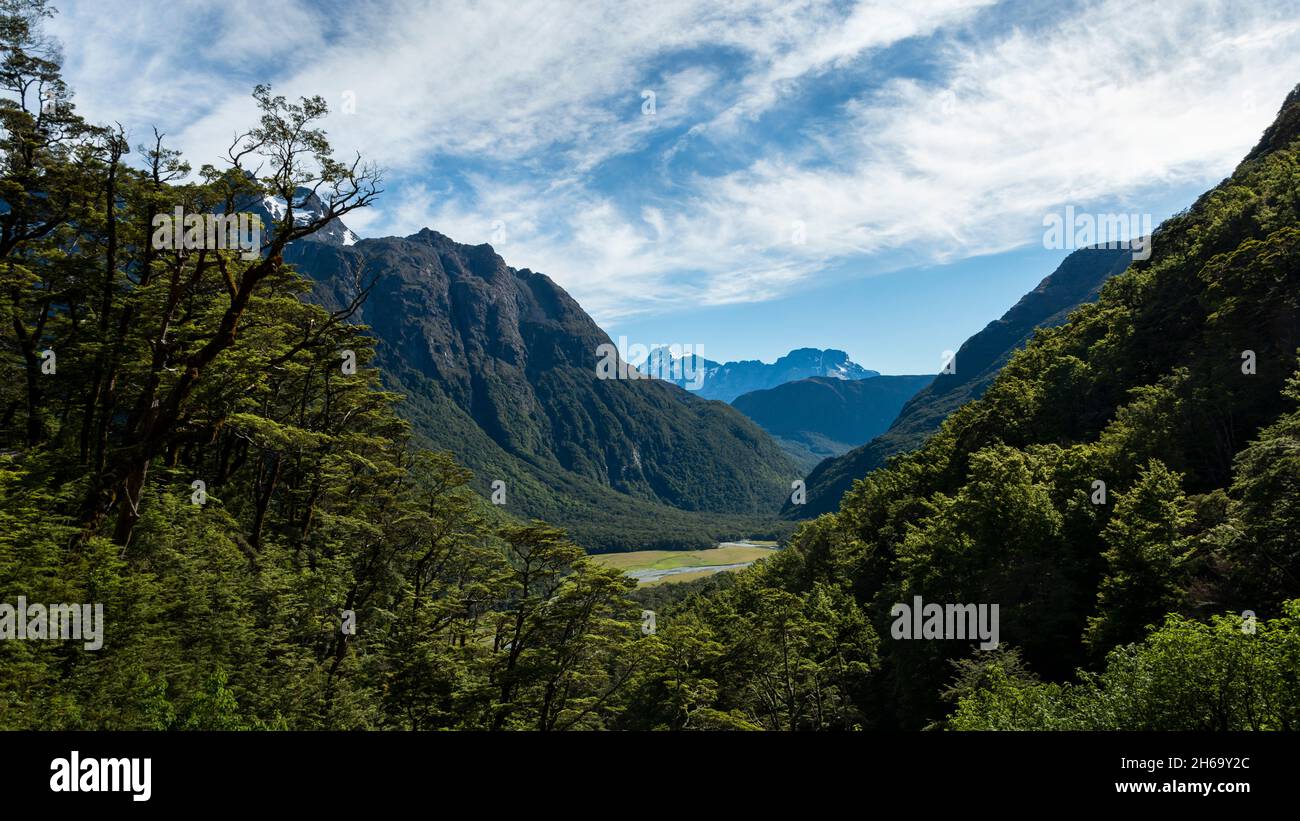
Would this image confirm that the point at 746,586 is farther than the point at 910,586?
Yes

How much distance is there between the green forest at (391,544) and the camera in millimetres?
16625

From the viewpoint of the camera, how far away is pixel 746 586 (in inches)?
2842

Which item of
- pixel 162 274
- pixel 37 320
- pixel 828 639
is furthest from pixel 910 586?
pixel 37 320

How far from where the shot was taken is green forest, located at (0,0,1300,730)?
1662cm

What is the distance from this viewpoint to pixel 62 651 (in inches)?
587

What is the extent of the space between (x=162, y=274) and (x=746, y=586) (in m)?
64.6

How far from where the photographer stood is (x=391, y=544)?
3316 cm
